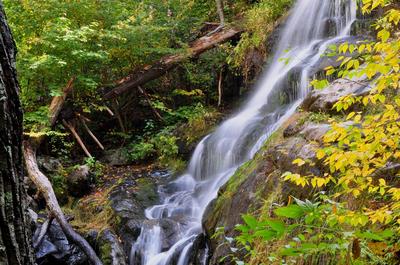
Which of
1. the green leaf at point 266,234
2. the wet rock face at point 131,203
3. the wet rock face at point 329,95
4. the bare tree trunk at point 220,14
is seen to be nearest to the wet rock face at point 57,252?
the wet rock face at point 131,203

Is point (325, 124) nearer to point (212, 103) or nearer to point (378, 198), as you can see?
point (378, 198)

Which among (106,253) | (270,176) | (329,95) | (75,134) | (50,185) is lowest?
(106,253)

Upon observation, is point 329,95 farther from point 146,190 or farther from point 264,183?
point 146,190

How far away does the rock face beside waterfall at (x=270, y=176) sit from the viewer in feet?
13.4

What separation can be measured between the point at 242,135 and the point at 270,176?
12.5 feet

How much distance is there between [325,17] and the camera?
9.80m

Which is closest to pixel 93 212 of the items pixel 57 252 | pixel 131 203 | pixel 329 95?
pixel 131 203

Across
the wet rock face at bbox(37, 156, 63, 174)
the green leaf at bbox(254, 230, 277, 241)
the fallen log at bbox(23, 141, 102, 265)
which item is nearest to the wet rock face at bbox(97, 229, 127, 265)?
the fallen log at bbox(23, 141, 102, 265)

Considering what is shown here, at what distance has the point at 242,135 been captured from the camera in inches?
320

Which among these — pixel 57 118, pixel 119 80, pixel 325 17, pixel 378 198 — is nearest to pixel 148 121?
pixel 119 80

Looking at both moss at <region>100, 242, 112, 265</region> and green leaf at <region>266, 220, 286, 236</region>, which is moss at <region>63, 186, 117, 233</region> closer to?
moss at <region>100, 242, 112, 265</region>

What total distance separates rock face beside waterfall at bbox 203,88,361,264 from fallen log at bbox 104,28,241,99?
5.40m

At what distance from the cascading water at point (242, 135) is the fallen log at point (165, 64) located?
1.85m

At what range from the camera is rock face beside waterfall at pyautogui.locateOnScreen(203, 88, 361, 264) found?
4078mm
